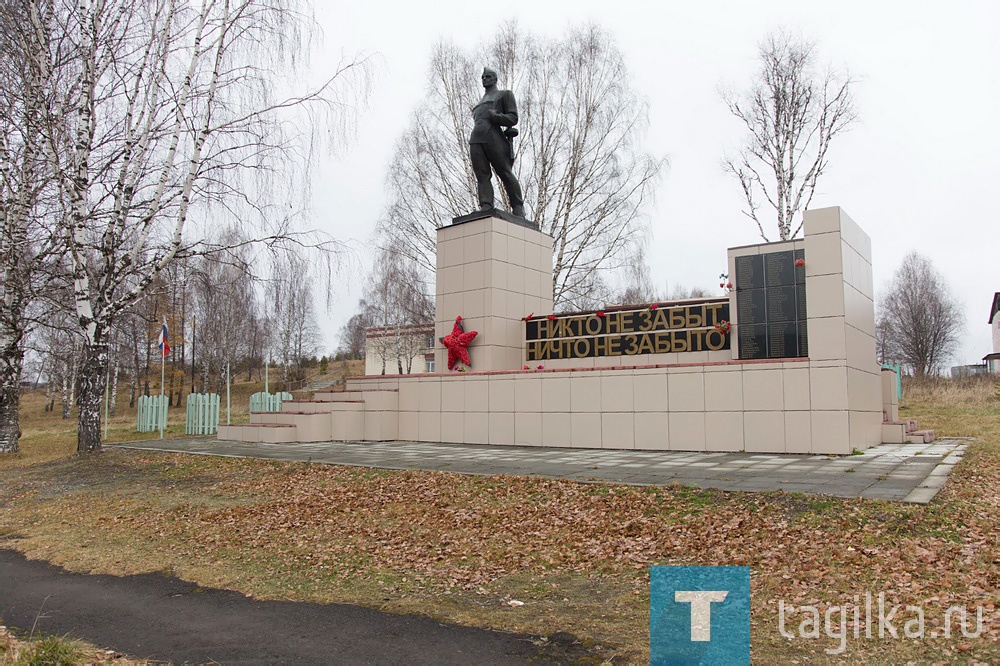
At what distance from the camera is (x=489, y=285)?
570 inches

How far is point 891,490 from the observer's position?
6410 mm

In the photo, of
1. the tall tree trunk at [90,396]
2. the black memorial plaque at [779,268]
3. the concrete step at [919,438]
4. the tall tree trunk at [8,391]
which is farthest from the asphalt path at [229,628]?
the concrete step at [919,438]

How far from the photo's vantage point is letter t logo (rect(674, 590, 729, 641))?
3907 millimetres

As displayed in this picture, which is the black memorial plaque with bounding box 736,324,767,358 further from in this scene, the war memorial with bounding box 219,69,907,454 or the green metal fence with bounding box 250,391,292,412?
the green metal fence with bounding box 250,391,292,412

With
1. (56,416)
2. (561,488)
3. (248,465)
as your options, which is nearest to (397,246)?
(248,465)

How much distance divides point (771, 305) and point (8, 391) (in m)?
14.9

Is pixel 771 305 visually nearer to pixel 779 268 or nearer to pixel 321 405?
pixel 779 268

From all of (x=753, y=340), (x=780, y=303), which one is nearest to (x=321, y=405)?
(x=753, y=340)

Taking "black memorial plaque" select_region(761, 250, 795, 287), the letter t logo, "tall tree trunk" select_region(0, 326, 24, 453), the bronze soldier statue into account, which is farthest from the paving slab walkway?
the bronze soldier statue

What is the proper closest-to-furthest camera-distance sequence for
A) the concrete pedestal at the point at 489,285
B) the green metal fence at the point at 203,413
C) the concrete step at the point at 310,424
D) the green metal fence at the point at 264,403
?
the concrete step at the point at 310,424
the concrete pedestal at the point at 489,285
the green metal fence at the point at 203,413
the green metal fence at the point at 264,403

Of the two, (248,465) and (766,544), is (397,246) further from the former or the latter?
(766,544)

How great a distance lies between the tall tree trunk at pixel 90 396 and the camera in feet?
40.1

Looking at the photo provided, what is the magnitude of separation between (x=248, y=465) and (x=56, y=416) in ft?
114

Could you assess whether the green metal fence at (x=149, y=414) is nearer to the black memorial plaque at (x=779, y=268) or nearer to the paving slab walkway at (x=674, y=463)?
the paving slab walkway at (x=674, y=463)
